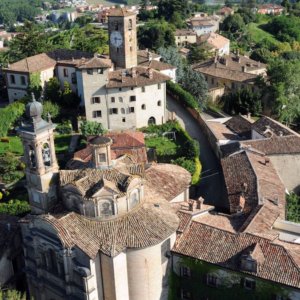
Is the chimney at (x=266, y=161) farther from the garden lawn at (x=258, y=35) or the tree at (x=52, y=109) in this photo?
the garden lawn at (x=258, y=35)

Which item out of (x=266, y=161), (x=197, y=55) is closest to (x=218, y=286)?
(x=266, y=161)

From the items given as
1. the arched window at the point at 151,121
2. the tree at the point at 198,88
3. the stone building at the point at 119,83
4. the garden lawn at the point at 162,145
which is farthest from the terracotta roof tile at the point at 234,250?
the tree at the point at 198,88

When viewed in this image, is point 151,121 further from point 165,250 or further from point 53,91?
point 165,250

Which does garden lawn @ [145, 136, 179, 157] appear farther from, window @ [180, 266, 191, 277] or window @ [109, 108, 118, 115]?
window @ [180, 266, 191, 277]

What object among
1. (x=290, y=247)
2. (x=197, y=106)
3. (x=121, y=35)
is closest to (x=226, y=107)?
(x=197, y=106)

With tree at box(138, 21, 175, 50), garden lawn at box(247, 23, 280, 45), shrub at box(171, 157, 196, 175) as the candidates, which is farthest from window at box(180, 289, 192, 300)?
garden lawn at box(247, 23, 280, 45)

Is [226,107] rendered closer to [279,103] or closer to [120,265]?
[279,103]
